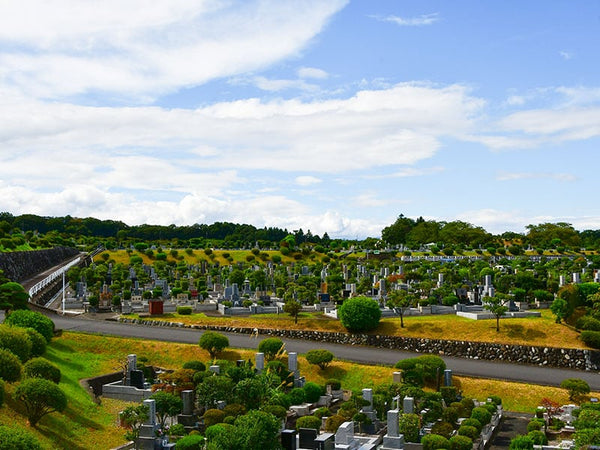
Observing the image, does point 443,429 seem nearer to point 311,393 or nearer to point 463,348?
point 311,393

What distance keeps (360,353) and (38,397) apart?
22409mm

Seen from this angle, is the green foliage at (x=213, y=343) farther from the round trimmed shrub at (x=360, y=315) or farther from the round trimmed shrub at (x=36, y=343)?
the round trimmed shrub at (x=360, y=315)

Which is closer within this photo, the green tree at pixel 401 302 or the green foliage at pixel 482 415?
the green foliage at pixel 482 415

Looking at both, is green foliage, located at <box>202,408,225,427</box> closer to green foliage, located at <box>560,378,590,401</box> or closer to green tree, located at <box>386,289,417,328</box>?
green foliage, located at <box>560,378,590,401</box>

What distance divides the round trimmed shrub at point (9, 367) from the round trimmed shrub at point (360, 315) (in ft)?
79.1

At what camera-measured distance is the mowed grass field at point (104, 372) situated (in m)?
21.7

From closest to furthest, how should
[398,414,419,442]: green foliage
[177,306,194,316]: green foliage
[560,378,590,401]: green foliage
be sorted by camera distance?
[398,414,419,442]: green foliage, [560,378,590,401]: green foliage, [177,306,194,316]: green foliage

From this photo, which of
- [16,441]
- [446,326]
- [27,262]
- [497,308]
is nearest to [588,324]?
[497,308]

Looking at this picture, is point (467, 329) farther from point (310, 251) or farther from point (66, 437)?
point (310, 251)

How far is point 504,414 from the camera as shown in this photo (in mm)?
28766

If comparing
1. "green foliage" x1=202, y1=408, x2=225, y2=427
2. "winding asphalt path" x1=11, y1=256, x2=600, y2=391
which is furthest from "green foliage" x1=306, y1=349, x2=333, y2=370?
"green foliage" x1=202, y1=408, x2=225, y2=427

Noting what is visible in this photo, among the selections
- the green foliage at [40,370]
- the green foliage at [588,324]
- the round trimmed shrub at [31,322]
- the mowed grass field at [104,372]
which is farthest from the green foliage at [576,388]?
the round trimmed shrub at [31,322]

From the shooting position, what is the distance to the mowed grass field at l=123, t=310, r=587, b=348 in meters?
38.9

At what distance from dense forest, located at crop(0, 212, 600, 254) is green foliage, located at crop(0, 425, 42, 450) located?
67.0 m
